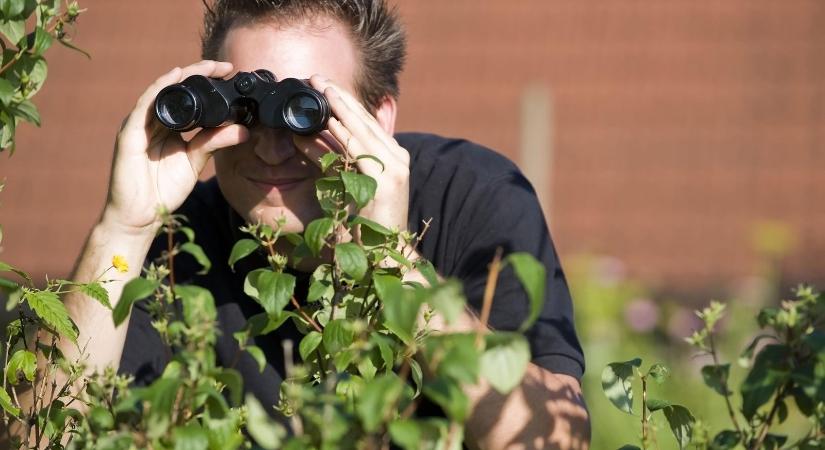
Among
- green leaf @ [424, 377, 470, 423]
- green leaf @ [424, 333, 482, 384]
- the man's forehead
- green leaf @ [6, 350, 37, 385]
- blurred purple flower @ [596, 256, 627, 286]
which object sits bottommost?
blurred purple flower @ [596, 256, 627, 286]

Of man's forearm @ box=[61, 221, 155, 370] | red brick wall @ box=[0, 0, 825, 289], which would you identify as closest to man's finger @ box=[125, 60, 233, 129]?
man's forearm @ box=[61, 221, 155, 370]

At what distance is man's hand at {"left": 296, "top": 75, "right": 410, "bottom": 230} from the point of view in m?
2.04

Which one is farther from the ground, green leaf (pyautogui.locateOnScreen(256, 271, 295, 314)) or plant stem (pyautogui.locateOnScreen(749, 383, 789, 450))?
green leaf (pyautogui.locateOnScreen(256, 271, 295, 314))

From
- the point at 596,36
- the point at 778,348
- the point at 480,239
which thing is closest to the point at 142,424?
the point at 778,348

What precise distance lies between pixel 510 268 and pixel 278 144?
55 cm

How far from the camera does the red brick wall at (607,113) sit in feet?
19.0

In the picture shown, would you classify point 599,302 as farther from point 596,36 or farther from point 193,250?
point 193,250

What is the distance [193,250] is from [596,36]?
4899mm

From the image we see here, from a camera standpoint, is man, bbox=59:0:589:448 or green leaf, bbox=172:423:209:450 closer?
green leaf, bbox=172:423:209:450

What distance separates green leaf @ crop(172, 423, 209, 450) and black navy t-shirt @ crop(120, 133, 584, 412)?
1.04 meters

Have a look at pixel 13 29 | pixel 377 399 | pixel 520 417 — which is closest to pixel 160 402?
pixel 377 399

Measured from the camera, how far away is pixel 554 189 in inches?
232

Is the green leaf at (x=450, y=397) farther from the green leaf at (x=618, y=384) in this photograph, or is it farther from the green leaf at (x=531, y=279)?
the green leaf at (x=618, y=384)

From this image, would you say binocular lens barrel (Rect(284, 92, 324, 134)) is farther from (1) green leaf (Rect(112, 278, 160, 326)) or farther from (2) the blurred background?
(2) the blurred background
